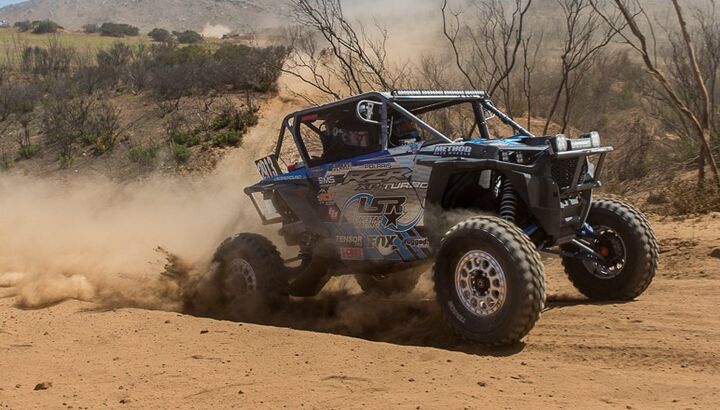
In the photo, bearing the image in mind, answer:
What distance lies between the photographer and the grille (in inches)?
216

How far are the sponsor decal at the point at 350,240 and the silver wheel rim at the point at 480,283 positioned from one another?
1459 mm

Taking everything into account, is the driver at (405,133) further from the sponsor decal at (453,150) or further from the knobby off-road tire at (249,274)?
the knobby off-road tire at (249,274)

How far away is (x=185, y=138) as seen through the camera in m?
22.4

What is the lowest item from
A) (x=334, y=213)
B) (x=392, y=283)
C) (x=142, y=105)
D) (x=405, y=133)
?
Answer: (x=392, y=283)

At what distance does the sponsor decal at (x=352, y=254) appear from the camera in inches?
253

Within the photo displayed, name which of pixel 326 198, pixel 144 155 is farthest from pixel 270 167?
pixel 144 155

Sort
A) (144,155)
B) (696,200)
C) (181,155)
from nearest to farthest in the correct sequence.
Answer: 1. (696,200)
2. (181,155)
3. (144,155)

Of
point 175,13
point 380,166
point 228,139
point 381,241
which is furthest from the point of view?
point 175,13

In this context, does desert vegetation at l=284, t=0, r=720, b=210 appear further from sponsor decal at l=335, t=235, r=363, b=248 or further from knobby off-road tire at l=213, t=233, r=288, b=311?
knobby off-road tire at l=213, t=233, r=288, b=311

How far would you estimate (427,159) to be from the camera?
5.72m

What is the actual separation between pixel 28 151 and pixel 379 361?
21860 millimetres

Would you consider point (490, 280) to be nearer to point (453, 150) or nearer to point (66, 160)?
point (453, 150)

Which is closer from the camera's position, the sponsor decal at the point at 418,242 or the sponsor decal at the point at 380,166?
the sponsor decal at the point at 418,242

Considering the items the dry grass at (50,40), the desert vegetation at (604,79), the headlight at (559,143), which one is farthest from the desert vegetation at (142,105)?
the dry grass at (50,40)
